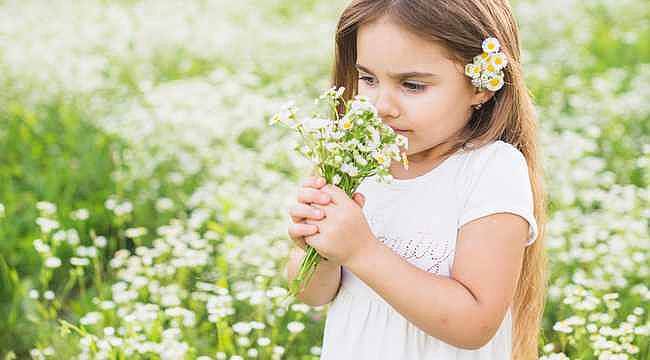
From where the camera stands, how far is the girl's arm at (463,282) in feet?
6.85

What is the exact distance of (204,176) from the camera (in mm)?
4609

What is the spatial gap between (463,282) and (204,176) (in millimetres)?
2610

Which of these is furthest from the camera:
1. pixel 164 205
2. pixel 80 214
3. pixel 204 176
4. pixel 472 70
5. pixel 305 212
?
pixel 204 176

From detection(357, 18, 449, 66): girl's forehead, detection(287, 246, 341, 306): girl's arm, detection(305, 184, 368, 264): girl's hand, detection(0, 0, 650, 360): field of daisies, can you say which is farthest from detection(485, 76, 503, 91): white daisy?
detection(0, 0, 650, 360): field of daisies

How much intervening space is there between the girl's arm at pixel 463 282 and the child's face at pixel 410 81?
0.23 meters

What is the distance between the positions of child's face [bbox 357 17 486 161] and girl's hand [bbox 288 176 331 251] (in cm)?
21

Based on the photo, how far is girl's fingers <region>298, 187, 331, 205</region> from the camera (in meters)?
2.06

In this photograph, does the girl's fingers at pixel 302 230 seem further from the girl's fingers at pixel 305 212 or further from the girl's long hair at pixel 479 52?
the girl's long hair at pixel 479 52

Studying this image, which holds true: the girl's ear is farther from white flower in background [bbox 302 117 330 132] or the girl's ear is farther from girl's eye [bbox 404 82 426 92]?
white flower in background [bbox 302 117 330 132]

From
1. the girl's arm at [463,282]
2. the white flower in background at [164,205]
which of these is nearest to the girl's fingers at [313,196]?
the girl's arm at [463,282]

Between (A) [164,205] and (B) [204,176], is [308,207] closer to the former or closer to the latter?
(A) [164,205]

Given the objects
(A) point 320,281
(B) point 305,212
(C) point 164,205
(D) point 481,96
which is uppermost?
(D) point 481,96

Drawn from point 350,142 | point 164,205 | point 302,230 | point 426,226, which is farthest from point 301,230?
point 164,205

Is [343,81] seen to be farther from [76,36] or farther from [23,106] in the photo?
[76,36]
